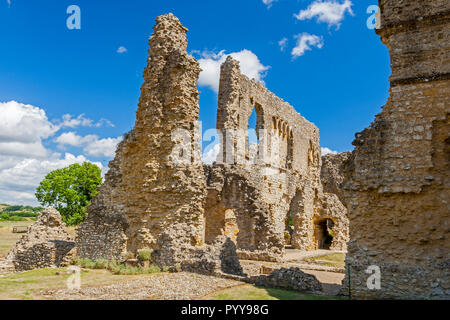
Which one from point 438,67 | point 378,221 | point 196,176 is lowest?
point 378,221

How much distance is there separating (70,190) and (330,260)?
2629 centimetres

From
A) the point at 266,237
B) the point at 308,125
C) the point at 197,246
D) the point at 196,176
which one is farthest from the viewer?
the point at 308,125

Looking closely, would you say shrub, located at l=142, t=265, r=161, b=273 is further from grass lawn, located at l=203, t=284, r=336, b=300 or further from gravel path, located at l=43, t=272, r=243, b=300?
grass lawn, located at l=203, t=284, r=336, b=300

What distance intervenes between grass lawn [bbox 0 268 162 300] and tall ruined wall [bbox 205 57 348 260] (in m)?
7.57

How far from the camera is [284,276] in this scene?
9.04 meters

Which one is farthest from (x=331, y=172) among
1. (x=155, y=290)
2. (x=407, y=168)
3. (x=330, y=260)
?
(x=155, y=290)

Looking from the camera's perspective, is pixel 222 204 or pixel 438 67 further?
pixel 222 204

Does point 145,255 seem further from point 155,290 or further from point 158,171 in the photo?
point 155,290

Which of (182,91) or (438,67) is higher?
(182,91)

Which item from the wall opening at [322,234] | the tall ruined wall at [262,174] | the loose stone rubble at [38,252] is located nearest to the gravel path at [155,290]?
the loose stone rubble at [38,252]

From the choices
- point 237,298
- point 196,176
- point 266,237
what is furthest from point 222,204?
point 237,298

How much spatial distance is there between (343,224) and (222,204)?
10.3 meters

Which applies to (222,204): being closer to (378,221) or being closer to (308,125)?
(378,221)
